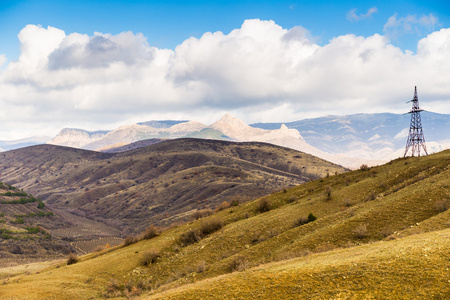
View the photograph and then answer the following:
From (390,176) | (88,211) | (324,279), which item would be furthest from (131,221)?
(324,279)

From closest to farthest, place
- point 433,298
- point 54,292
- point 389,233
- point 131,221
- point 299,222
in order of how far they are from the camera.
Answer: point 433,298 < point 389,233 < point 54,292 < point 299,222 < point 131,221

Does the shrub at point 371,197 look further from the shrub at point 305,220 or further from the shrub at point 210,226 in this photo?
the shrub at point 210,226

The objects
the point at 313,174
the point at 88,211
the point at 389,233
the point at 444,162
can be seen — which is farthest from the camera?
the point at 313,174

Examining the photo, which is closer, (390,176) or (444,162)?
(444,162)

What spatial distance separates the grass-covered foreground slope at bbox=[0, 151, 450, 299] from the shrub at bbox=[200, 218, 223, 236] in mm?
138

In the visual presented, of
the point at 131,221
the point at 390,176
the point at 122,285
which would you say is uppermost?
the point at 390,176

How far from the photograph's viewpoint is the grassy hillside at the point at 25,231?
78.4 metres

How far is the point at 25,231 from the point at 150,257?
85.8m

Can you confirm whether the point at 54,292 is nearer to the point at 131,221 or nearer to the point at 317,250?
the point at 317,250

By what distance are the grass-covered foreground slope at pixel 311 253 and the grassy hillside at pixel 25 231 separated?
171ft

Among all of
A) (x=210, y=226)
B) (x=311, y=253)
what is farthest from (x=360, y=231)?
(x=210, y=226)

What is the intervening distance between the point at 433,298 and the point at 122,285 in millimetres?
25080

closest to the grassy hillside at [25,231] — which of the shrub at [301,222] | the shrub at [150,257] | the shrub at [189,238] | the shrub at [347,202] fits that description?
the shrub at [150,257]

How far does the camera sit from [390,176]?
3534 centimetres
